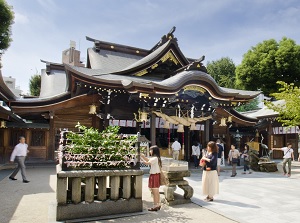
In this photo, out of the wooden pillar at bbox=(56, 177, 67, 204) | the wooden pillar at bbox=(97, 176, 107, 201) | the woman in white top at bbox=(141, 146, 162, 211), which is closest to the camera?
the wooden pillar at bbox=(56, 177, 67, 204)

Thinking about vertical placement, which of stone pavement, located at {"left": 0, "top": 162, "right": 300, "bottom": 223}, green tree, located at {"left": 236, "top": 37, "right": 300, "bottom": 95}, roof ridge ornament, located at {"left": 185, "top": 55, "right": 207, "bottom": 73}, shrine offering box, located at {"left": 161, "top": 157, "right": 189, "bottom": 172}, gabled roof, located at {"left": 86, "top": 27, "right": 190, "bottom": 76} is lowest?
stone pavement, located at {"left": 0, "top": 162, "right": 300, "bottom": 223}

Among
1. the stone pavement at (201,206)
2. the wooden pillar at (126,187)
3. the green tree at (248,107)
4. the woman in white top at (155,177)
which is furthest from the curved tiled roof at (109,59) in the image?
the green tree at (248,107)

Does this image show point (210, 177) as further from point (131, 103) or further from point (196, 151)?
point (131, 103)

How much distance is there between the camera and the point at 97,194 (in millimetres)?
6016

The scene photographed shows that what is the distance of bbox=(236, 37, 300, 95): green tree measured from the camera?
31547 mm

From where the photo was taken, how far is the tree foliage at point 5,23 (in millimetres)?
13531

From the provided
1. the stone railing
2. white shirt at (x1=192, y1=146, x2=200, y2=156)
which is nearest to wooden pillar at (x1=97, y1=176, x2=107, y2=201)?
the stone railing

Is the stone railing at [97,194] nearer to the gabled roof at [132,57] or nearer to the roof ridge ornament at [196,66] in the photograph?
Answer: the roof ridge ornament at [196,66]

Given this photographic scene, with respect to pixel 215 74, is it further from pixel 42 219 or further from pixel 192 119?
pixel 42 219

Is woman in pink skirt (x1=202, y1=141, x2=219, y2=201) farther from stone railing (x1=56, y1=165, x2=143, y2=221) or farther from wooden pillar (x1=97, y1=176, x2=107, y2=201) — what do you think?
wooden pillar (x1=97, y1=176, x2=107, y2=201)

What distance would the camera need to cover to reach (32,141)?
1648 cm

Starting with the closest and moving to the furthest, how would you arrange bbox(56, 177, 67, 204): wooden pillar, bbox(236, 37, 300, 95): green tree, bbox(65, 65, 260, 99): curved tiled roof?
bbox(56, 177, 67, 204): wooden pillar < bbox(65, 65, 260, 99): curved tiled roof < bbox(236, 37, 300, 95): green tree

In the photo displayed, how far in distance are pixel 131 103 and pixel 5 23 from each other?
8411mm

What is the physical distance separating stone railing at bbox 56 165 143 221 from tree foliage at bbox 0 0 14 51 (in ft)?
37.7
